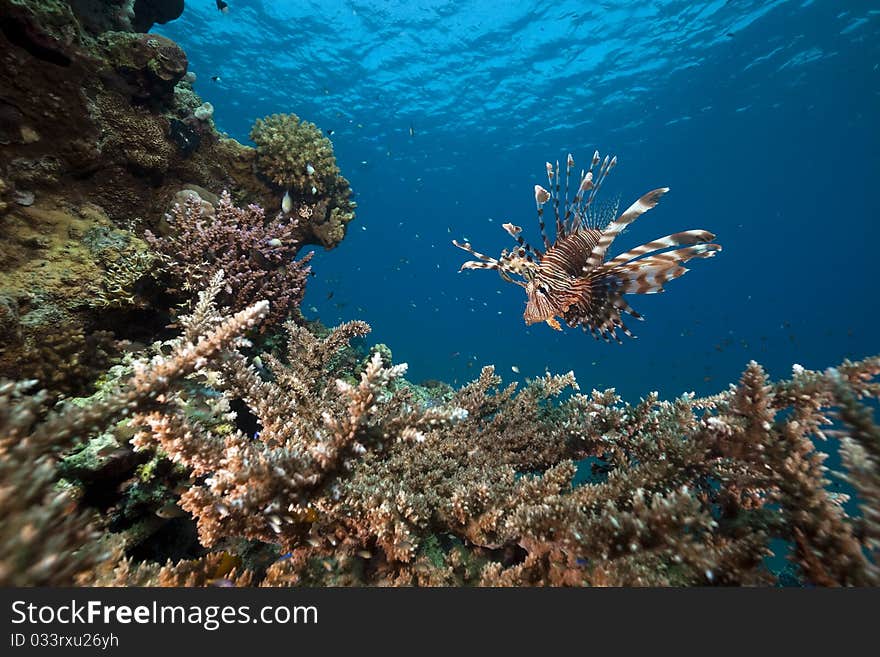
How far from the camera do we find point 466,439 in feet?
11.5

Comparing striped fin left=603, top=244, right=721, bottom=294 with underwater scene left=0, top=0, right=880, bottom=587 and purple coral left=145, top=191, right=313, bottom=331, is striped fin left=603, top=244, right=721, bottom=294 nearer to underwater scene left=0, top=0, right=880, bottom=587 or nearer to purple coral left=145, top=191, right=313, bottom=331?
underwater scene left=0, top=0, right=880, bottom=587

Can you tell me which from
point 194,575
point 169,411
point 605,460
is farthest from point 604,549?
point 169,411

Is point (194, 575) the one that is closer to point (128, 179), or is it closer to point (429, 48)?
point (128, 179)

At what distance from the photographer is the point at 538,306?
368 centimetres

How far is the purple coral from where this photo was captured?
3.57 m

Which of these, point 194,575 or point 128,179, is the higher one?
point 128,179

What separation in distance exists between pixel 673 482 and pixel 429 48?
26.8 m

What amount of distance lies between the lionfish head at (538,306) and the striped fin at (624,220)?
0.50 meters

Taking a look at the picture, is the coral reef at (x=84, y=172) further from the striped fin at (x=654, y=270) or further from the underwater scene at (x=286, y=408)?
the striped fin at (x=654, y=270)

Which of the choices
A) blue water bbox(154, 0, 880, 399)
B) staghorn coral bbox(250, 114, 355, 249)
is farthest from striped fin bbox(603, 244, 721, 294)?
blue water bbox(154, 0, 880, 399)

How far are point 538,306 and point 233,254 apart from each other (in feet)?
10.6

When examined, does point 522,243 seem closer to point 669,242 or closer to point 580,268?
point 580,268

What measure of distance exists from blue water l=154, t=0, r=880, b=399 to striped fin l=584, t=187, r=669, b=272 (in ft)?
20.7

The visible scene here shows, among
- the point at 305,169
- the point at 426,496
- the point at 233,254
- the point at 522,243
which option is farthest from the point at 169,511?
the point at 305,169
